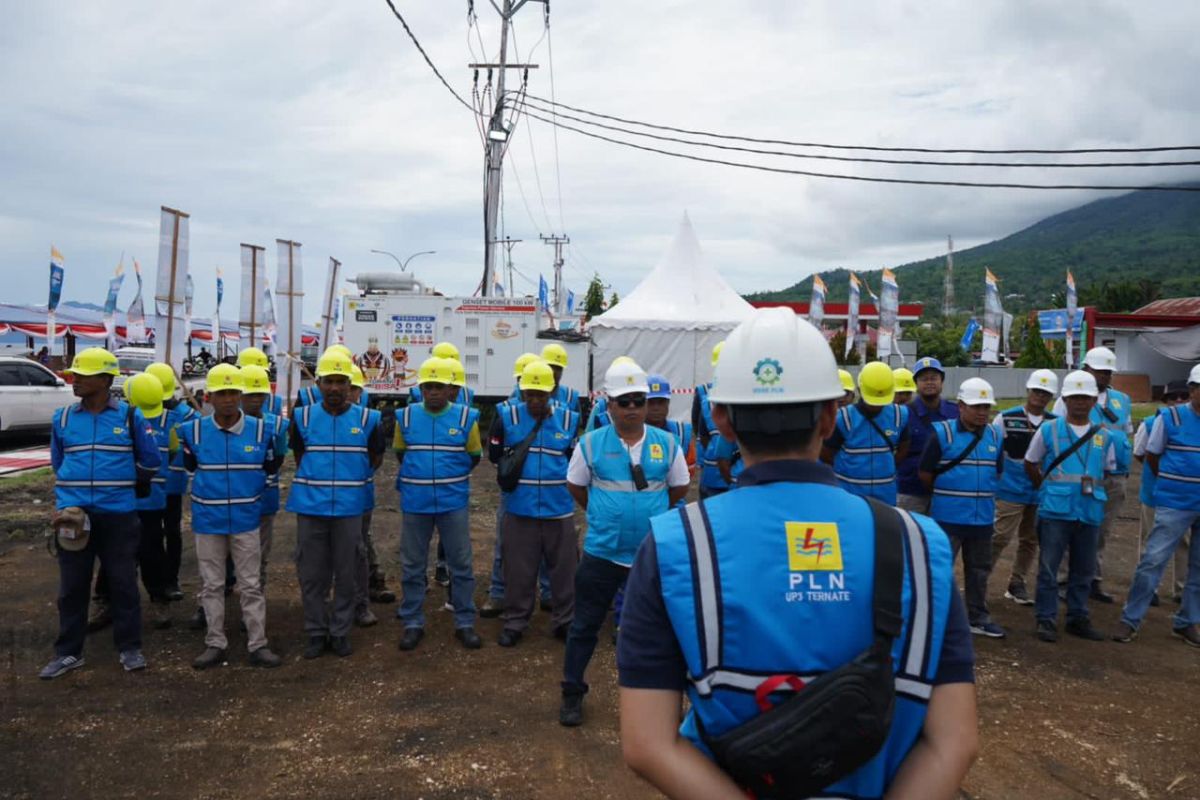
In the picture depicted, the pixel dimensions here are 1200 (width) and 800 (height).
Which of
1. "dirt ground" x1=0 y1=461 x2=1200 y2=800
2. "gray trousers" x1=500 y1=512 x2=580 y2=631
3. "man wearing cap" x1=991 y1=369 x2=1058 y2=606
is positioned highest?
"man wearing cap" x1=991 y1=369 x2=1058 y2=606

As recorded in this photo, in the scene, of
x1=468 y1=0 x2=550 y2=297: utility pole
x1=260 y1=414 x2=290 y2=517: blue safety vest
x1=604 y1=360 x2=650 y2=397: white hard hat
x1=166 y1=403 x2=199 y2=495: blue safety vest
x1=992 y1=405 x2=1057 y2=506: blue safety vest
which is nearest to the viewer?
x1=604 y1=360 x2=650 y2=397: white hard hat

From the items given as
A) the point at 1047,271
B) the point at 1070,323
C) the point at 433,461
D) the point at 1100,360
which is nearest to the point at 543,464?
the point at 433,461

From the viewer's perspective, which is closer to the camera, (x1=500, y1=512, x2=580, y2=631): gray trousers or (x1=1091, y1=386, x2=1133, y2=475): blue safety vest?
(x1=500, y1=512, x2=580, y2=631): gray trousers

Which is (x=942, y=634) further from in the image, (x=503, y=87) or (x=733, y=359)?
(x=503, y=87)

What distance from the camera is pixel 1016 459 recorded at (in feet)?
22.3

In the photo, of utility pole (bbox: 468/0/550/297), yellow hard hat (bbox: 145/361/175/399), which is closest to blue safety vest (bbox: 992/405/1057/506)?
yellow hard hat (bbox: 145/361/175/399)

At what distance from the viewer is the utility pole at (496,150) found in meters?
19.7

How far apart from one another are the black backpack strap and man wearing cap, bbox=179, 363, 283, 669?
4859mm

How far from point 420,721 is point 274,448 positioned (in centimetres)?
221

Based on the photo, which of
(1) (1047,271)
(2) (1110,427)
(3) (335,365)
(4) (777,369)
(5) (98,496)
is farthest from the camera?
(1) (1047,271)

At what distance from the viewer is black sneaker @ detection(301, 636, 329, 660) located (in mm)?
5544

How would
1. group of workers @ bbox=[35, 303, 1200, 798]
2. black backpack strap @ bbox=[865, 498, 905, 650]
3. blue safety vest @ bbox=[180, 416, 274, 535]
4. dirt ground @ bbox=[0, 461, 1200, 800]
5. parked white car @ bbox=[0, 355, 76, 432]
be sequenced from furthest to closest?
parked white car @ bbox=[0, 355, 76, 432], blue safety vest @ bbox=[180, 416, 274, 535], group of workers @ bbox=[35, 303, 1200, 798], dirt ground @ bbox=[0, 461, 1200, 800], black backpack strap @ bbox=[865, 498, 905, 650]

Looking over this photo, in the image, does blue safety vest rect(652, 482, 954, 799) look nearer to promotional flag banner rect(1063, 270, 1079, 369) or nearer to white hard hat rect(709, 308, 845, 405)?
white hard hat rect(709, 308, 845, 405)

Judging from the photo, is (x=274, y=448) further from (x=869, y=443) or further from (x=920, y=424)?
(x=920, y=424)
